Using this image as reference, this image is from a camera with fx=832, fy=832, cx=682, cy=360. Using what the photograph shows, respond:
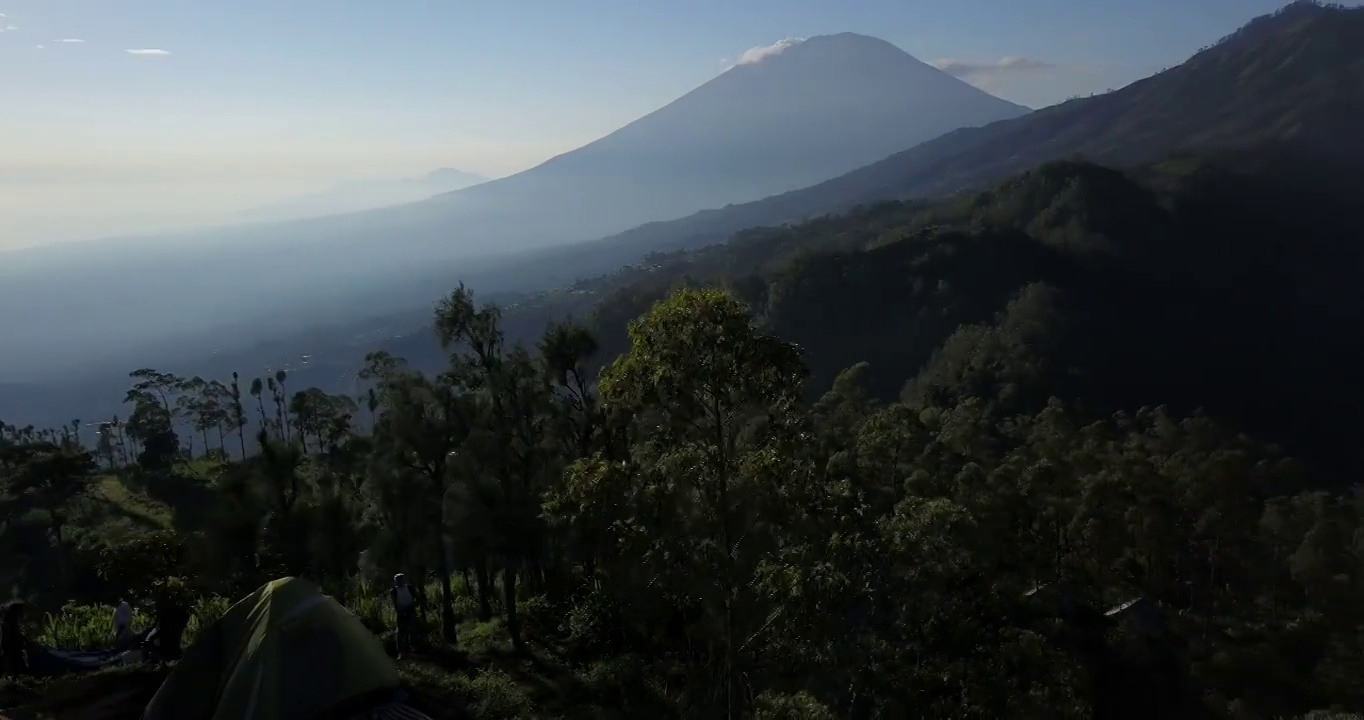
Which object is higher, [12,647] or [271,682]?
[271,682]

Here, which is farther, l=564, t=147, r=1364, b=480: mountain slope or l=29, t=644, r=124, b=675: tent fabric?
l=564, t=147, r=1364, b=480: mountain slope

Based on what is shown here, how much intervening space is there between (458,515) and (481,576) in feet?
9.99

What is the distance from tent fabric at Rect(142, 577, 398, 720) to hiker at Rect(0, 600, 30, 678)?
13.7ft

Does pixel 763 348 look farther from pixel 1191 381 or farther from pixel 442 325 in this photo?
pixel 1191 381

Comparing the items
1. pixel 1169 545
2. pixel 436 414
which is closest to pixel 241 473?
pixel 436 414

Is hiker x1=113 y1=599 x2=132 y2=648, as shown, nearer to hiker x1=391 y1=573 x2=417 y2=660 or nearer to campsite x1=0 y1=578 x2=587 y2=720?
campsite x1=0 y1=578 x2=587 y2=720

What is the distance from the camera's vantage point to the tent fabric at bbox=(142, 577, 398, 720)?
31.4 ft

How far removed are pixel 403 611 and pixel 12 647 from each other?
5.41 metres

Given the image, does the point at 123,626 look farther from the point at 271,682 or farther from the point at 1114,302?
the point at 1114,302

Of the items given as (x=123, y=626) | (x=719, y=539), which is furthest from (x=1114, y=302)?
(x=123, y=626)

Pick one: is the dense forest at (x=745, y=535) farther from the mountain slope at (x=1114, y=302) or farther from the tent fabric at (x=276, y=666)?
the mountain slope at (x=1114, y=302)

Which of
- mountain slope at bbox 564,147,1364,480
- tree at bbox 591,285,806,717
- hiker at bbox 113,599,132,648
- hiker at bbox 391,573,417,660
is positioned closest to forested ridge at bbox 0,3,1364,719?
tree at bbox 591,285,806,717

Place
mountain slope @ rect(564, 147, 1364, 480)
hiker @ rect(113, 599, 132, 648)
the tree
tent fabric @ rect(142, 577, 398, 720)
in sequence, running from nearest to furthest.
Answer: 1. the tree
2. tent fabric @ rect(142, 577, 398, 720)
3. hiker @ rect(113, 599, 132, 648)
4. mountain slope @ rect(564, 147, 1364, 480)

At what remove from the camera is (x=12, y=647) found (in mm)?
12109
